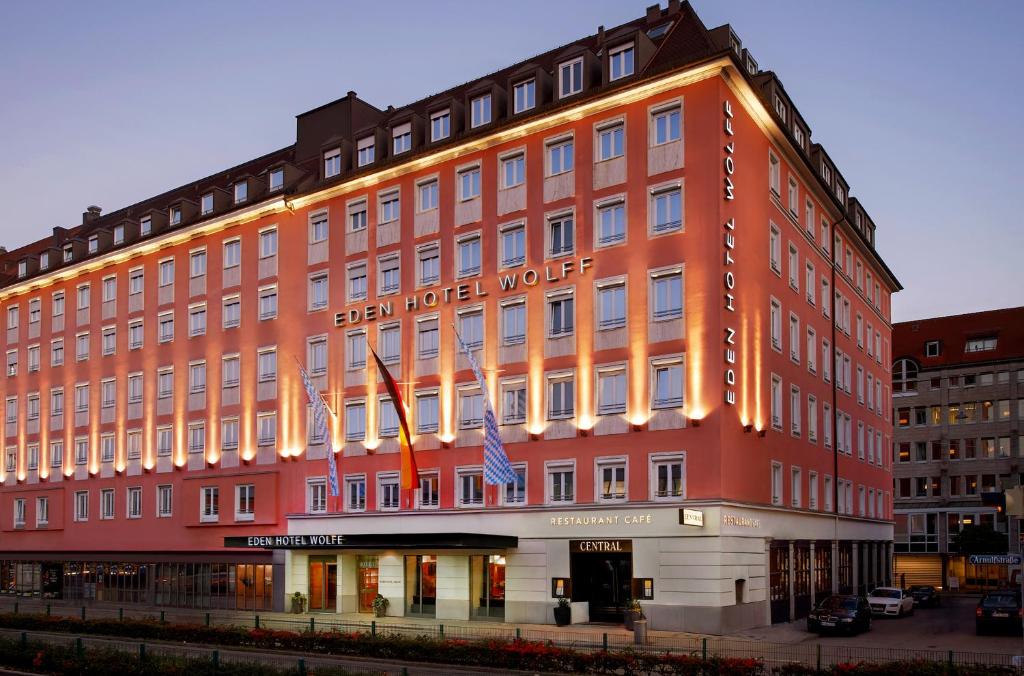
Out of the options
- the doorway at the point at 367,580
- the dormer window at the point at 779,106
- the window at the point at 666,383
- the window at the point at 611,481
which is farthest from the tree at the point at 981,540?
the doorway at the point at 367,580

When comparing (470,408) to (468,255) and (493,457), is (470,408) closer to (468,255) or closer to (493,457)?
(493,457)

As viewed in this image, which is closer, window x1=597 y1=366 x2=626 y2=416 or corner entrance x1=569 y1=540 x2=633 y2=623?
corner entrance x1=569 y1=540 x2=633 y2=623

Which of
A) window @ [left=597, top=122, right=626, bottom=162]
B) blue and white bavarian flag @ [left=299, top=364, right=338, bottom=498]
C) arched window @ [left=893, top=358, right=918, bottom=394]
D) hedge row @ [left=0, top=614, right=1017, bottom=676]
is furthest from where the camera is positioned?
arched window @ [left=893, top=358, right=918, bottom=394]

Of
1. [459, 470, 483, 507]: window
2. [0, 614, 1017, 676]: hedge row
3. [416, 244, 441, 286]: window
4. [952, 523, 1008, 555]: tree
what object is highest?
[416, 244, 441, 286]: window

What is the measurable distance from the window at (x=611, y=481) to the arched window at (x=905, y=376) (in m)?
71.3

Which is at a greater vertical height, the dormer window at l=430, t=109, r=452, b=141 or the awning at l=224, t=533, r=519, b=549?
the dormer window at l=430, t=109, r=452, b=141

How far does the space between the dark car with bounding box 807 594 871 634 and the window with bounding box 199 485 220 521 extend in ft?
117

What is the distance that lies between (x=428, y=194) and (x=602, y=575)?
890 inches

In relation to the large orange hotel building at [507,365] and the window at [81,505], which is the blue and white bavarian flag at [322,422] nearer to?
the large orange hotel building at [507,365]

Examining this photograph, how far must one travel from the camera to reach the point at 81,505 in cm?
7788

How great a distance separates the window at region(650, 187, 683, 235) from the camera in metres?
50.7

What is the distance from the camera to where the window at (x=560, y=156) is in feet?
179

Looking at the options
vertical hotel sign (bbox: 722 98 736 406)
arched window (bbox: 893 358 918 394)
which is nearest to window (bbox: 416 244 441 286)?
vertical hotel sign (bbox: 722 98 736 406)

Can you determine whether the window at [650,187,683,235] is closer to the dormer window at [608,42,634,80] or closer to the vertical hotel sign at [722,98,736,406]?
the vertical hotel sign at [722,98,736,406]
